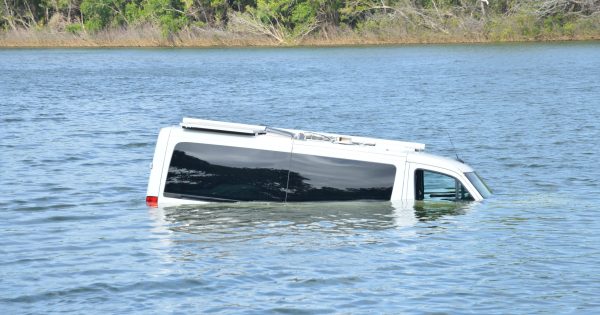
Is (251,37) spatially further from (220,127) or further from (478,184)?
(220,127)

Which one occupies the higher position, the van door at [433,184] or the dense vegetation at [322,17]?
the dense vegetation at [322,17]

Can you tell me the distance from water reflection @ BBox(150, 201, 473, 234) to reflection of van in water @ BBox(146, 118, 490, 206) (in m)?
0.16

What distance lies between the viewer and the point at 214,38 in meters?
95.8

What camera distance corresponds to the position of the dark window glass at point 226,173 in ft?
49.8

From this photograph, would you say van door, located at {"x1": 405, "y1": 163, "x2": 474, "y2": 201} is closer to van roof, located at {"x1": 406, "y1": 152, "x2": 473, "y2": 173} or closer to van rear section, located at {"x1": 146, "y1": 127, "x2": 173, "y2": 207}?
van roof, located at {"x1": 406, "y1": 152, "x2": 473, "y2": 173}

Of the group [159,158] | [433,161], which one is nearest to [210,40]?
[159,158]

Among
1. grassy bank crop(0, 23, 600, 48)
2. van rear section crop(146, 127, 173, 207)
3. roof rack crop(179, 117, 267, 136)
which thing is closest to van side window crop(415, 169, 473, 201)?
roof rack crop(179, 117, 267, 136)

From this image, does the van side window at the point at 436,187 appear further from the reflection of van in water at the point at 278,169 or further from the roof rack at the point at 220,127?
the roof rack at the point at 220,127

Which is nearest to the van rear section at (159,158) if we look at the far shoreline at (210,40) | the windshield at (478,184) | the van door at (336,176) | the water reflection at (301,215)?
the water reflection at (301,215)

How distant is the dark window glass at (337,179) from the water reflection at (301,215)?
0.16 meters

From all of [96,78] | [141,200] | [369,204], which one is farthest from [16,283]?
[96,78]

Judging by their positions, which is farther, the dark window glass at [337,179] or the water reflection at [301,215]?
the water reflection at [301,215]

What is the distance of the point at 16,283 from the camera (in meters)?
13.5

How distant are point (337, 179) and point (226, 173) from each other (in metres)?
1.45
